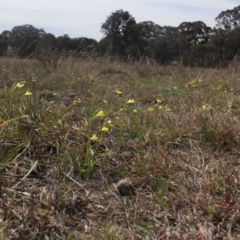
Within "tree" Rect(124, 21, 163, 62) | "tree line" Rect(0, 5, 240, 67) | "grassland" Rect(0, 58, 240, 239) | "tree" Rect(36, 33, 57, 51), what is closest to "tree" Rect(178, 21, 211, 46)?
"tree line" Rect(0, 5, 240, 67)

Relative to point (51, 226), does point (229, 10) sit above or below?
above

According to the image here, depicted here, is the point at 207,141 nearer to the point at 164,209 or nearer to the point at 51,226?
the point at 164,209

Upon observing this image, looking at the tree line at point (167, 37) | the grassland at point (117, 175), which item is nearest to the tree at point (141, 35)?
the tree line at point (167, 37)

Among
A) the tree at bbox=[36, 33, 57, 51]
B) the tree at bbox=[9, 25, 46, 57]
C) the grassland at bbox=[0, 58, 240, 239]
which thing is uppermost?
the tree at bbox=[9, 25, 46, 57]

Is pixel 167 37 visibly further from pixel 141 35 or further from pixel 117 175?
pixel 117 175

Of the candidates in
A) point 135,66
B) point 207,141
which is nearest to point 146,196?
A: point 207,141

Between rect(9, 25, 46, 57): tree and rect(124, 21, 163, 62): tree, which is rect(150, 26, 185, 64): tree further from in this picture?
rect(9, 25, 46, 57): tree

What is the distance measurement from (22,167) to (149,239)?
739 millimetres

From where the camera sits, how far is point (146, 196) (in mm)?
Result: 1590

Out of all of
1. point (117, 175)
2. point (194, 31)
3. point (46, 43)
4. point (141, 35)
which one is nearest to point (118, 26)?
point (141, 35)

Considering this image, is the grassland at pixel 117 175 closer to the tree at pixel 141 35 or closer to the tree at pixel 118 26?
the tree at pixel 118 26

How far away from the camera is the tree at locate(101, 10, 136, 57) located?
20578 mm

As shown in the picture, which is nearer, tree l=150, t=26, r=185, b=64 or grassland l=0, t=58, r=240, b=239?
grassland l=0, t=58, r=240, b=239

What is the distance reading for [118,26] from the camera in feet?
72.0
